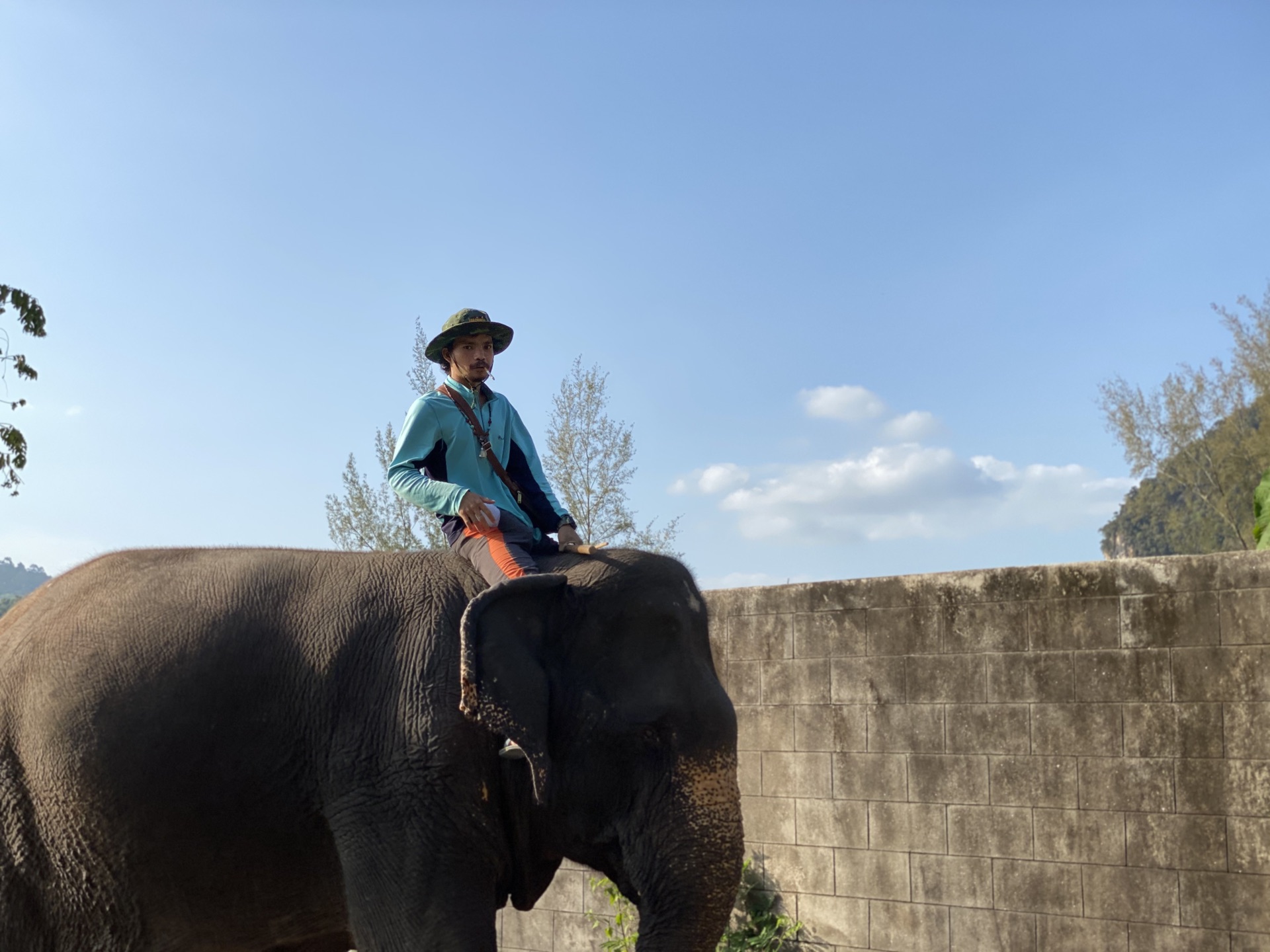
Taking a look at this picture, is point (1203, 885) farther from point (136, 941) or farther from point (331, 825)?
point (136, 941)

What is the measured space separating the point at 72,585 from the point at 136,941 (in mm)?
1240

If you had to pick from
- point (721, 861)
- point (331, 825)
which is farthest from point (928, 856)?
point (331, 825)

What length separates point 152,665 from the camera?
3.89 m

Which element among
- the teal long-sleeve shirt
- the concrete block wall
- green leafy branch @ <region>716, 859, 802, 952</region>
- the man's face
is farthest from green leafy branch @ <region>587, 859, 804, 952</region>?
the man's face

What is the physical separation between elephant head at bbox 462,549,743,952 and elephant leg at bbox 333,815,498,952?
0.29 m

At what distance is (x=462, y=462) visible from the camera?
14.1 ft

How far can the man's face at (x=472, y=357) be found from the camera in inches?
172

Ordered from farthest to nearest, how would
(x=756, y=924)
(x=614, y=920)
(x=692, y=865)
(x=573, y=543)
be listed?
(x=614, y=920) < (x=756, y=924) < (x=573, y=543) < (x=692, y=865)

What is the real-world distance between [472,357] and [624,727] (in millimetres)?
1501

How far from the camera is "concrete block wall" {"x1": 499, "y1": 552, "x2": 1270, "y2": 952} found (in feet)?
19.3

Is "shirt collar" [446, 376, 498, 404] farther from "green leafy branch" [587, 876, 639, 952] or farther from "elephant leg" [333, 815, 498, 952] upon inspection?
"green leafy branch" [587, 876, 639, 952]

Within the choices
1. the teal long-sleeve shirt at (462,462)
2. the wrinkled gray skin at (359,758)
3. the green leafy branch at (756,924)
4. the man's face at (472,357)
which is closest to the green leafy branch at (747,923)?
the green leafy branch at (756,924)

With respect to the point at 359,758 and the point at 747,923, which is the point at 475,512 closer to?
the point at 359,758

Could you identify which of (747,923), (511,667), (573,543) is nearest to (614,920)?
(747,923)
